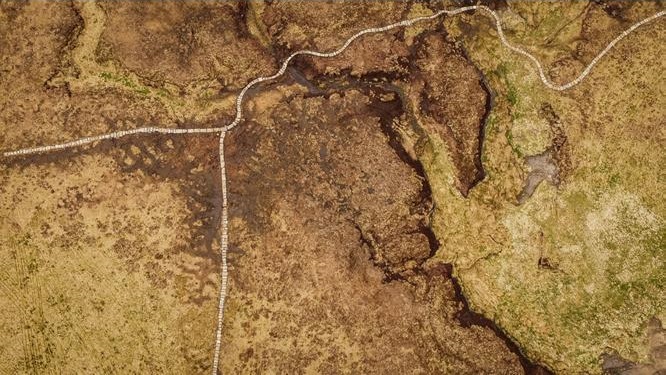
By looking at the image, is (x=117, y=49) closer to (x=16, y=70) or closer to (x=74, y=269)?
(x=16, y=70)

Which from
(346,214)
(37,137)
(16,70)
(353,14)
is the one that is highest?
(353,14)

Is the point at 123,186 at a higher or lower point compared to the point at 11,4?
lower

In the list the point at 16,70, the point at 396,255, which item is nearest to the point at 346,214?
the point at 396,255

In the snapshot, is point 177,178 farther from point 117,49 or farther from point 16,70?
point 16,70

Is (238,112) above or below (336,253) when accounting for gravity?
above

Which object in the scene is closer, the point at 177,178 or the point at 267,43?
the point at 177,178

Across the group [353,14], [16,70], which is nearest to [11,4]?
[16,70]

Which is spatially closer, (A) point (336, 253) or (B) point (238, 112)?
(A) point (336, 253)

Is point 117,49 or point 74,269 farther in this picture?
point 117,49

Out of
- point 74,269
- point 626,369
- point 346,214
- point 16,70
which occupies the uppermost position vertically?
point 16,70
